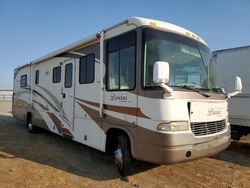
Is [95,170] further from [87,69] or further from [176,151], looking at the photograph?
[87,69]

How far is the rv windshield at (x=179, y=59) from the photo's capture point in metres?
4.94

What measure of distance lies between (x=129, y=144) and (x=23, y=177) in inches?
91.8

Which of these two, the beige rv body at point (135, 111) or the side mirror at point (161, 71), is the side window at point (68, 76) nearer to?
the beige rv body at point (135, 111)

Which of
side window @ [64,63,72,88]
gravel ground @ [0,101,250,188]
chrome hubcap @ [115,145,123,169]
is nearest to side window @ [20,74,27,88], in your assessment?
gravel ground @ [0,101,250,188]

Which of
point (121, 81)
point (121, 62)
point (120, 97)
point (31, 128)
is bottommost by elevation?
point (31, 128)

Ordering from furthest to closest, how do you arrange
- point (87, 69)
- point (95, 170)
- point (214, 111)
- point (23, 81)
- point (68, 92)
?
point (23, 81), point (68, 92), point (87, 69), point (95, 170), point (214, 111)

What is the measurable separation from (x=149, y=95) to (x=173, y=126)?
702mm

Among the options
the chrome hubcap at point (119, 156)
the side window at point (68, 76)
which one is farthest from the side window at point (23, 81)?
the chrome hubcap at point (119, 156)

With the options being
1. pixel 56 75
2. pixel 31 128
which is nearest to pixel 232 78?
pixel 56 75

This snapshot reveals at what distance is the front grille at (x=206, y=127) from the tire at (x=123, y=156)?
143 cm

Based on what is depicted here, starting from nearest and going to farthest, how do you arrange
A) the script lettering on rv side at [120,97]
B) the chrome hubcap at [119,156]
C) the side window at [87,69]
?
1. the script lettering on rv side at [120,97]
2. the chrome hubcap at [119,156]
3. the side window at [87,69]

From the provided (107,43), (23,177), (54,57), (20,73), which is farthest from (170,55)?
(20,73)

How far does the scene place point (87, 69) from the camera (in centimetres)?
682

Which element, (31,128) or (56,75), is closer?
(56,75)
